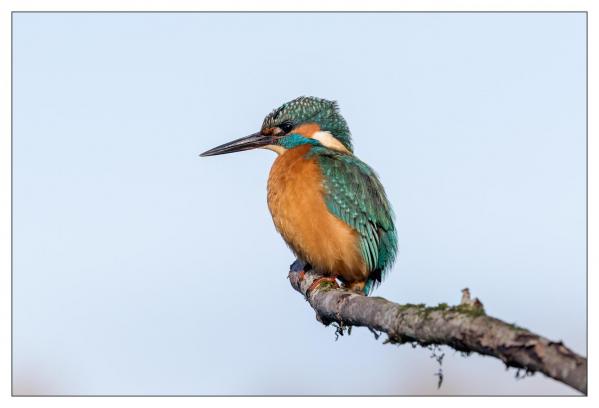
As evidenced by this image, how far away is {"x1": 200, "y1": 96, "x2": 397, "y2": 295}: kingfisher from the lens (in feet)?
14.4

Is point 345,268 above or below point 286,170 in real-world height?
below

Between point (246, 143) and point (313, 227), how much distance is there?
1.08m

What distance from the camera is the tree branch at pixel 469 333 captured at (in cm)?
187

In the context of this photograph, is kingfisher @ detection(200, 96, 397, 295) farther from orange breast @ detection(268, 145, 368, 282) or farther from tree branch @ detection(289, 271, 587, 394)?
tree branch @ detection(289, 271, 587, 394)

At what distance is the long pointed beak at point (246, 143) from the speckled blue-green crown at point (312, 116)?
0.09 meters

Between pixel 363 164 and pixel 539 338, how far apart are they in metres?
2.92

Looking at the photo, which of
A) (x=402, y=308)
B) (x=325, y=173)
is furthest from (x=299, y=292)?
(x=402, y=308)

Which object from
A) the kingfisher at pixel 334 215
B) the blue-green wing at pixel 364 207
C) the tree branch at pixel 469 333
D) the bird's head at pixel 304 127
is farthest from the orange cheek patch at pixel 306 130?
the tree branch at pixel 469 333

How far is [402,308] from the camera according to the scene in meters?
2.61

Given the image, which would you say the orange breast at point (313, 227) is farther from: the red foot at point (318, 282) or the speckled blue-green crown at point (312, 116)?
the speckled blue-green crown at point (312, 116)

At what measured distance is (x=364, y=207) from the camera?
444cm

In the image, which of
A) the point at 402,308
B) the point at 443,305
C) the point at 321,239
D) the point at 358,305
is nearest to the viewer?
the point at 443,305
